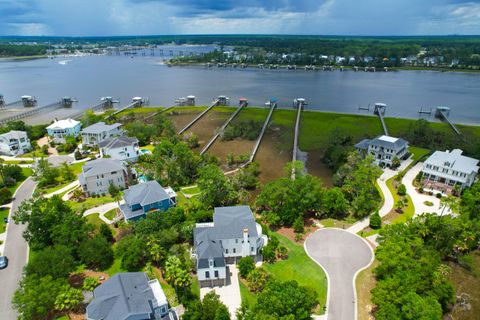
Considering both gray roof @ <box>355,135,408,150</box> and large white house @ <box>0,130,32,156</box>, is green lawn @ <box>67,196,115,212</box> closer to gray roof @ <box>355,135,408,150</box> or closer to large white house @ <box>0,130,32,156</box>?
large white house @ <box>0,130,32,156</box>

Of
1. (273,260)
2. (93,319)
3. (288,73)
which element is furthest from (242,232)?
(288,73)

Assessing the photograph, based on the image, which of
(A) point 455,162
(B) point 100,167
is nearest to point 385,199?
(A) point 455,162

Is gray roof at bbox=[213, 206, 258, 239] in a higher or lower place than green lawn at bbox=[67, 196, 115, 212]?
higher

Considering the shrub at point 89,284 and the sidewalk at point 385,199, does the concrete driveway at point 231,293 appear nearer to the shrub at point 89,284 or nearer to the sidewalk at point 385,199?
the shrub at point 89,284

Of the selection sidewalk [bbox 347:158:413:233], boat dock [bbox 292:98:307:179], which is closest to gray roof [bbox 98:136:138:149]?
boat dock [bbox 292:98:307:179]

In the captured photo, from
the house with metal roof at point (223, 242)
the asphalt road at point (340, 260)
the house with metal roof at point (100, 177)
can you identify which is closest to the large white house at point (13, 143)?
the house with metal roof at point (100, 177)

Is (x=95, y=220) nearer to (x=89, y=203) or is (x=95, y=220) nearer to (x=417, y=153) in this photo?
(x=89, y=203)
